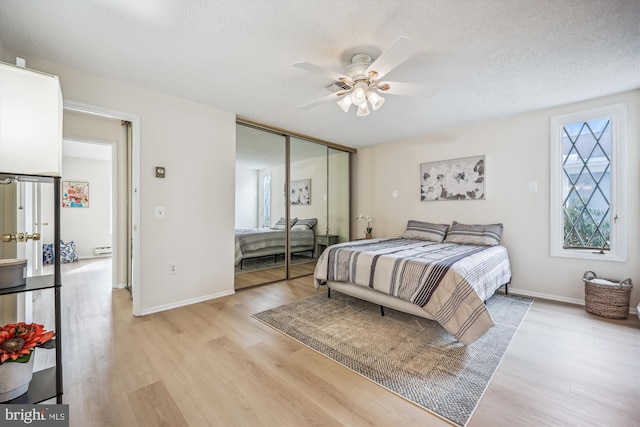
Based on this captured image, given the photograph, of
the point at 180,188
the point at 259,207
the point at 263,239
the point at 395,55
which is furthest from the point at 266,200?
the point at 395,55

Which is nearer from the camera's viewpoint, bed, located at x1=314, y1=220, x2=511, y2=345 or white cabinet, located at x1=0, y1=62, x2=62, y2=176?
white cabinet, located at x1=0, y1=62, x2=62, y2=176

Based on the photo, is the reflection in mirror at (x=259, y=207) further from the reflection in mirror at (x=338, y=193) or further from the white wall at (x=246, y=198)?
the reflection in mirror at (x=338, y=193)

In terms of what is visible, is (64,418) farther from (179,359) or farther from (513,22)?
(513,22)

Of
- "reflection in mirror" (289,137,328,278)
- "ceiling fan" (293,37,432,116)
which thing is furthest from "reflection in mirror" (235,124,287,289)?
"ceiling fan" (293,37,432,116)

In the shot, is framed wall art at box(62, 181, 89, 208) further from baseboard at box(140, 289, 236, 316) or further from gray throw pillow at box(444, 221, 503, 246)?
gray throw pillow at box(444, 221, 503, 246)

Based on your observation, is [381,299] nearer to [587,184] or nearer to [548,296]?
[548,296]

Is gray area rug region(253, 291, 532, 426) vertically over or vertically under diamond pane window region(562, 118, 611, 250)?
under

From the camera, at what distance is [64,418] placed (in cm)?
122

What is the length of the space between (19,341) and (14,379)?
147 millimetres

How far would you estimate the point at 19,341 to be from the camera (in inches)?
44.3

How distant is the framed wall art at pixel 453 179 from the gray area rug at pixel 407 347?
5.11 ft

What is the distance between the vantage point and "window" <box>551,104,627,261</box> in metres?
2.94

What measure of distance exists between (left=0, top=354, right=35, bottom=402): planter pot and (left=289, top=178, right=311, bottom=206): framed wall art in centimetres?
345

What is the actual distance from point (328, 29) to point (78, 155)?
22.2ft
